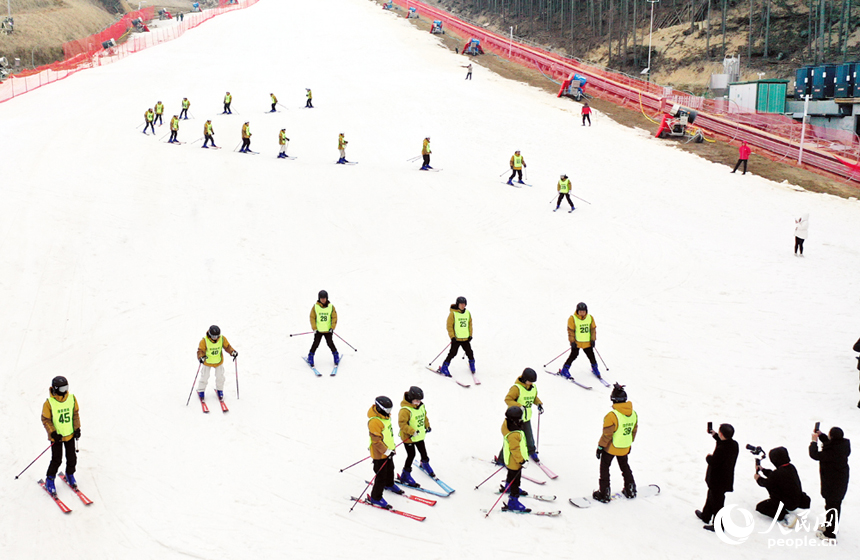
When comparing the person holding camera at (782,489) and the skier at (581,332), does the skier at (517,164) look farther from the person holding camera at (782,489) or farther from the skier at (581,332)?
the person holding camera at (782,489)

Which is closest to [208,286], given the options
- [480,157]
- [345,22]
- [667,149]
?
[480,157]

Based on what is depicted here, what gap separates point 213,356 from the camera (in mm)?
10562

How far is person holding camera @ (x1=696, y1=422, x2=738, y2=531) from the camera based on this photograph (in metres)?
7.54

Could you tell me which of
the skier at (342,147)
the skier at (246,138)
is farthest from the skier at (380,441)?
the skier at (246,138)

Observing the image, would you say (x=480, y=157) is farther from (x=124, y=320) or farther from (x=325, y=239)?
(x=124, y=320)

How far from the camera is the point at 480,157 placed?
25.8 metres

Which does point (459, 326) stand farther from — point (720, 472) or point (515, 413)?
point (720, 472)

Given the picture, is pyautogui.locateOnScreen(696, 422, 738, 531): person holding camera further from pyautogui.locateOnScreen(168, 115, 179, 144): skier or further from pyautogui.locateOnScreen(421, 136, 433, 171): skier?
pyautogui.locateOnScreen(168, 115, 179, 144): skier

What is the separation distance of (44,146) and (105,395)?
16.2m

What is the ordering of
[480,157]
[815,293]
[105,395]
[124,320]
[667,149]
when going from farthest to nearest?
[667,149] < [480,157] < [815,293] < [124,320] < [105,395]

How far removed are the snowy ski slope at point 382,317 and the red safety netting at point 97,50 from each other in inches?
263

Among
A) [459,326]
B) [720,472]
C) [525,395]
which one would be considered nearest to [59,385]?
[525,395]

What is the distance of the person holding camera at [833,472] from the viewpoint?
289 inches

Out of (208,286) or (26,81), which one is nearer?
(208,286)
